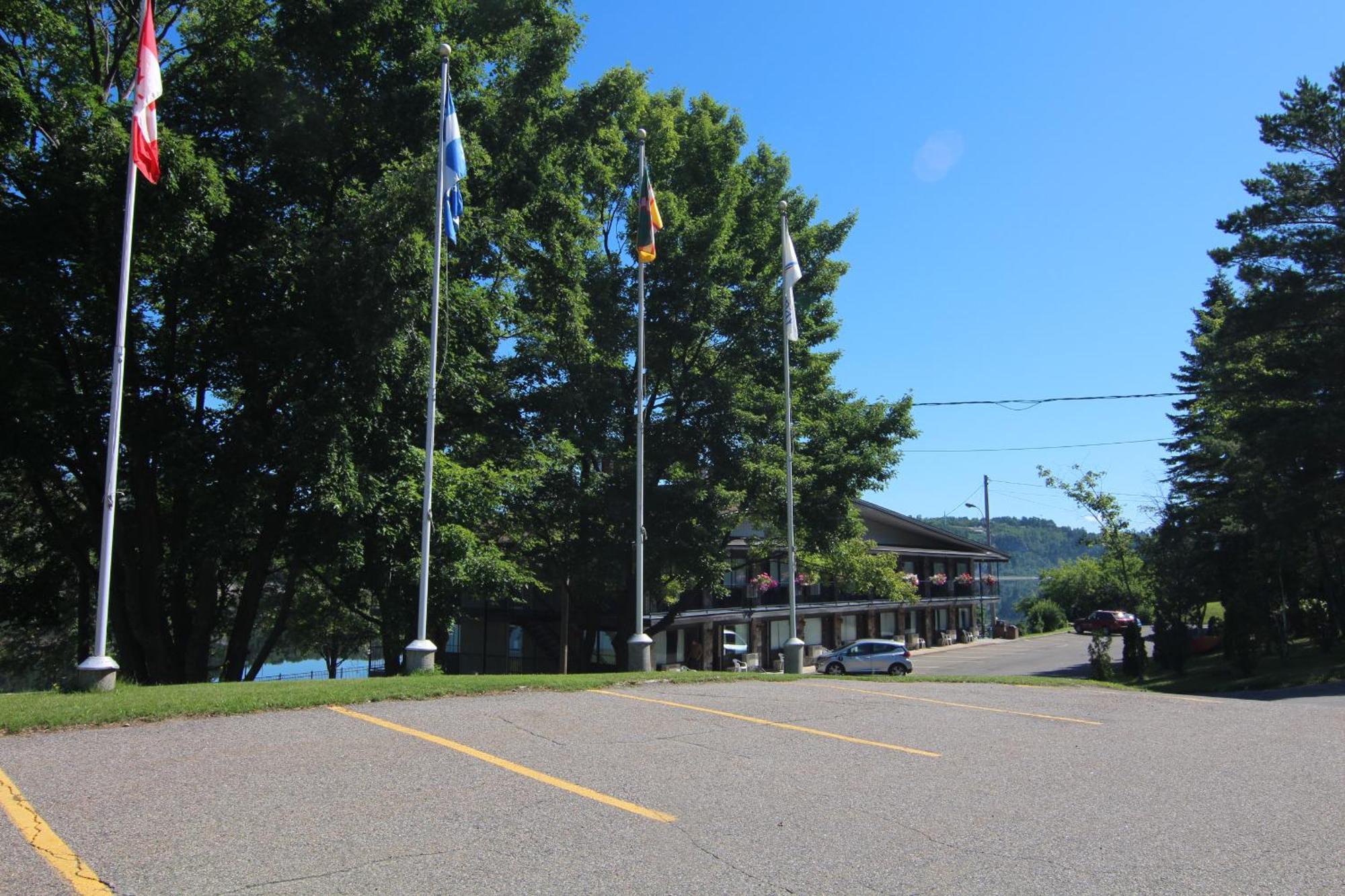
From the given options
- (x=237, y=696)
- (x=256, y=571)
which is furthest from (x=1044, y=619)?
(x=237, y=696)

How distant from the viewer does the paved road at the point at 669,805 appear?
477cm

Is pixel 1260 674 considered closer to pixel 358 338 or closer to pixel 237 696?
pixel 358 338

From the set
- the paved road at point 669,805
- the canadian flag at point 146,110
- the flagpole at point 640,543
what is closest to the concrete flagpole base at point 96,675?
the paved road at point 669,805

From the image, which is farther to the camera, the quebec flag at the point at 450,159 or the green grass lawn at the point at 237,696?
the quebec flag at the point at 450,159

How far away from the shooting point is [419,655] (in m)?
13.8

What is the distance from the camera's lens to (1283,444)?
2467cm

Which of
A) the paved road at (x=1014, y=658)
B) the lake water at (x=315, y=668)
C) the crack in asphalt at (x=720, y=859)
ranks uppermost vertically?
the crack in asphalt at (x=720, y=859)

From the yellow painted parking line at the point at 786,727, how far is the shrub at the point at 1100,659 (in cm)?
2041

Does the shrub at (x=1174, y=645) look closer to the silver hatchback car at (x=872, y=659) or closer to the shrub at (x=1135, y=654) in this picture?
the shrub at (x=1135, y=654)

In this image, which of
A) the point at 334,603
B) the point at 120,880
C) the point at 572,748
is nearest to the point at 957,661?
the point at 334,603

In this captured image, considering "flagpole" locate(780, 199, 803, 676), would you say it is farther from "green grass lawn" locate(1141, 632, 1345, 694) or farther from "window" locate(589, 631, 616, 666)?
"window" locate(589, 631, 616, 666)

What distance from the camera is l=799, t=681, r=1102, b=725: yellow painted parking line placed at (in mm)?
10859

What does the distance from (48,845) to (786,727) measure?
6.69 meters

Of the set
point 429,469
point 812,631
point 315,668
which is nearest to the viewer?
point 429,469
